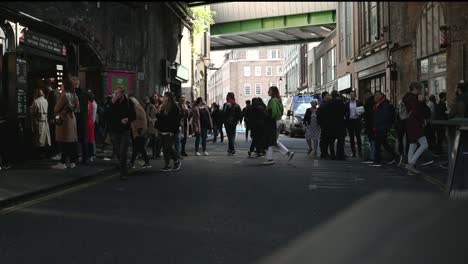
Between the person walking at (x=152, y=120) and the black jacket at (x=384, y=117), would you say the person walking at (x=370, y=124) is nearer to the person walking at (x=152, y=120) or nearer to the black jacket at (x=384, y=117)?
the black jacket at (x=384, y=117)

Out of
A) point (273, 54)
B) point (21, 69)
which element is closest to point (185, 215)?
point (21, 69)

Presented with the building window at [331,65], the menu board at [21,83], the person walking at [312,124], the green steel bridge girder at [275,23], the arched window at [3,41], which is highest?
the green steel bridge girder at [275,23]

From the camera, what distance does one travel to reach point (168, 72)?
24.3 metres

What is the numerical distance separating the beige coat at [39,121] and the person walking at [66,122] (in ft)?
2.76

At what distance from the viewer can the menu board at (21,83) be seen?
12.2 meters

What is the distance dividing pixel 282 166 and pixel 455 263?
7961 mm

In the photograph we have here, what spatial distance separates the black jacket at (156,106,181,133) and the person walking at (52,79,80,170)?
180 centimetres

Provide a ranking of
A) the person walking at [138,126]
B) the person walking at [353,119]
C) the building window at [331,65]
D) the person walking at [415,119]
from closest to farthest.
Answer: the person walking at [415,119] → the person walking at [138,126] → the person walking at [353,119] → the building window at [331,65]

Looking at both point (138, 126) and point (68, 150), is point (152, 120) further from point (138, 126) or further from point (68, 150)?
A: point (68, 150)

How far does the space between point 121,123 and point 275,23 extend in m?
29.6

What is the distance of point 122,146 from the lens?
10.3 metres

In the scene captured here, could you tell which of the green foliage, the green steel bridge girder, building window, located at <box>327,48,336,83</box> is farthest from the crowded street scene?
building window, located at <box>327,48,336,83</box>

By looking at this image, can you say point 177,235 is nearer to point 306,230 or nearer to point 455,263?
point 306,230

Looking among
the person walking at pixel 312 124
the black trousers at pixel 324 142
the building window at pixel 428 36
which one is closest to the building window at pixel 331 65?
the building window at pixel 428 36
